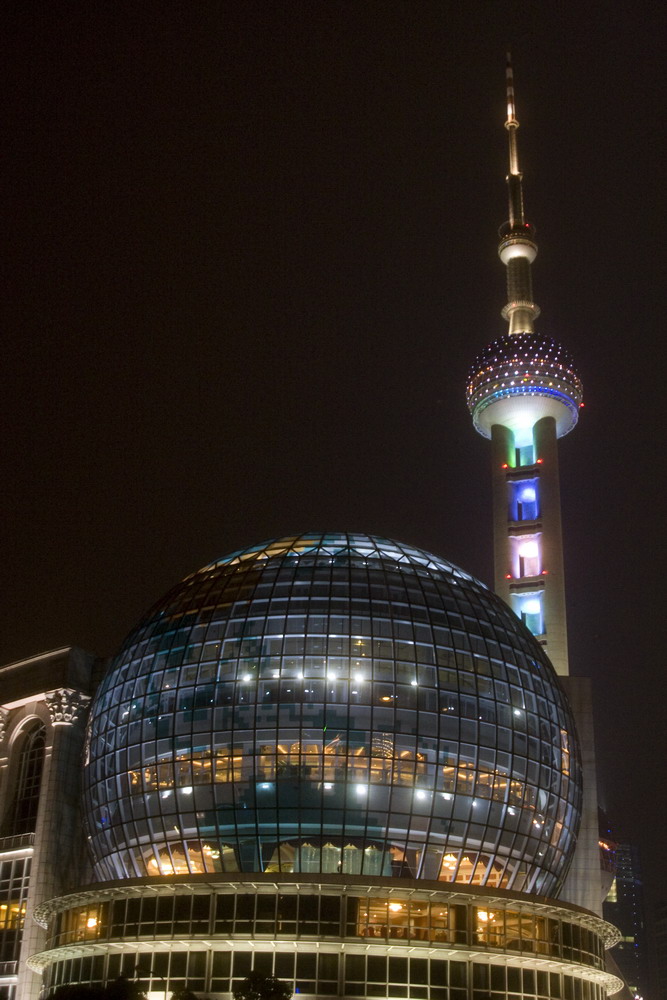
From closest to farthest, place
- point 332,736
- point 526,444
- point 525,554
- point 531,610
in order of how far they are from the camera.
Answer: point 332,736 < point 531,610 < point 525,554 < point 526,444

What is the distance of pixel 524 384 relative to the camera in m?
166

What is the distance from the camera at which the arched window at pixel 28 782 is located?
88.3 m

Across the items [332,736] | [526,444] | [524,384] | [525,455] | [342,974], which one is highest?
[524,384]

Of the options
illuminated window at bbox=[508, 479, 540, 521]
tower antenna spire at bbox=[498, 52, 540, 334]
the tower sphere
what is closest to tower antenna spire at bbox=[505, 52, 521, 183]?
tower antenna spire at bbox=[498, 52, 540, 334]

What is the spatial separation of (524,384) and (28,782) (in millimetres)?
96024

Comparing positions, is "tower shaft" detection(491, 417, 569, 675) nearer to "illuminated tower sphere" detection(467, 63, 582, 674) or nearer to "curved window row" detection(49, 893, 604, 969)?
"illuminated tower sphere" detection(467, 63, 582, 674)

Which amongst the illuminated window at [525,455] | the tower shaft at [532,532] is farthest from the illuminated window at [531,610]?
the illuminated window at [525,455]

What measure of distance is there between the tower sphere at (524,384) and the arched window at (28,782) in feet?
305

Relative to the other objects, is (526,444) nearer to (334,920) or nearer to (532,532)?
(532,532)

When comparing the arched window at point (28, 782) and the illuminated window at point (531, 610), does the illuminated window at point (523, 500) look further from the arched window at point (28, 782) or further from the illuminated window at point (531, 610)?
the arched window at point (28, 782)

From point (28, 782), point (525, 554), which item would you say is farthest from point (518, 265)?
point (28, 782)

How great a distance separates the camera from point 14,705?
92.6m

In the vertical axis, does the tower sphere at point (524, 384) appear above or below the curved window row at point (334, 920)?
above

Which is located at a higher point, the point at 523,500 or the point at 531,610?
the point at 523,500
